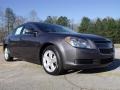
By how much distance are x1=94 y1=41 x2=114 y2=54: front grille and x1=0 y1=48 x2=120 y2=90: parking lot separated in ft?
1.83

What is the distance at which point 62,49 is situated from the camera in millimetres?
6406

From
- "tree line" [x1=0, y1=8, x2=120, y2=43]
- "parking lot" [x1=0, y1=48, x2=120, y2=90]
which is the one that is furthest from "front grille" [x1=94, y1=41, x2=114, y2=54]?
"tree line" [x1=0, y1=8, x2=120, y2=43]

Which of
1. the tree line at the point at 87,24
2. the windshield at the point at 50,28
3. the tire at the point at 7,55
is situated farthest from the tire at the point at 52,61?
the tree line at the point at 87,24

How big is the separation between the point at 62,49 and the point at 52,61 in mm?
539

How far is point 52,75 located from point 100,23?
48.5m

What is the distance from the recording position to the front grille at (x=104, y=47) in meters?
6.49

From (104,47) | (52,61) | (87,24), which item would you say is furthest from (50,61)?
(87,24)

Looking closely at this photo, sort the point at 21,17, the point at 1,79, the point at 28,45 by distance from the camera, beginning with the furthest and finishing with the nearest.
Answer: the point at 21,17
the point at 28,45
the point at 1,79

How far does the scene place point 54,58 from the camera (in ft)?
22.0

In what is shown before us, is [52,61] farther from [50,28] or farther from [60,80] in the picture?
[50,28]

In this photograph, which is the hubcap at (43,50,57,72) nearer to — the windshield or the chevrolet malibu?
the chevrolet malibu

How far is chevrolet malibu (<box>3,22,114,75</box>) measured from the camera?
248 inches

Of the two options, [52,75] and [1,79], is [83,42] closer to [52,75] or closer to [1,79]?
[52,75]

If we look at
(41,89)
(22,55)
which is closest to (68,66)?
(41,89)
